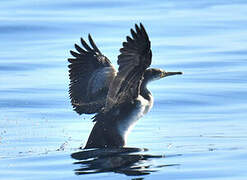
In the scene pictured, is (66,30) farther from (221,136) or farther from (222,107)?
(221,136)

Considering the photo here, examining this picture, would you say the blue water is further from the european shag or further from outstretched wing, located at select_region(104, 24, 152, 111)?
outstretched wing, located at select_region(104, 24, 152, 111)

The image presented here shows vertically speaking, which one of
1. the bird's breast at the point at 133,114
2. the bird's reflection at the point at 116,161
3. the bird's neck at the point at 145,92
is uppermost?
the bird's neck at the point at 145,92

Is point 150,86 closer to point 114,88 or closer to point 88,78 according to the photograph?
point 88,78

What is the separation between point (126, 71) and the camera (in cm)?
1097

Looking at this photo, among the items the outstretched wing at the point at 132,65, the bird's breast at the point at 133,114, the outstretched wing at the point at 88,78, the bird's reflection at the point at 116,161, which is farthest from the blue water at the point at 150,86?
the outstretched wing at the point at 132,65

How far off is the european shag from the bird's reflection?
1.03 feet

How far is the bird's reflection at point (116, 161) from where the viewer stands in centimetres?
1024

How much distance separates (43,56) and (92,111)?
8224 millimetres

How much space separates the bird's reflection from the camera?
403 inches

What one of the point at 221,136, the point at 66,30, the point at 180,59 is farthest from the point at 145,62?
the point at 66,30

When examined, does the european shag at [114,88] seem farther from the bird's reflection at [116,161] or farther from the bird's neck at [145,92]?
the bird's reflection at [116,161]

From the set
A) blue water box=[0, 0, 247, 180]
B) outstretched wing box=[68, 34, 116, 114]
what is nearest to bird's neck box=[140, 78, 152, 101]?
outstretched wing box=[68, 34, 116, 114]

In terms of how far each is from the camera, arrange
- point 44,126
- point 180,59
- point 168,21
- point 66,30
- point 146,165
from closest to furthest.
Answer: point 146,165 < point 44,126 < point 180,59 < point 66,30 < point 168,21

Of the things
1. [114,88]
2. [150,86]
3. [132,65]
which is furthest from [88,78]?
[150,86]
